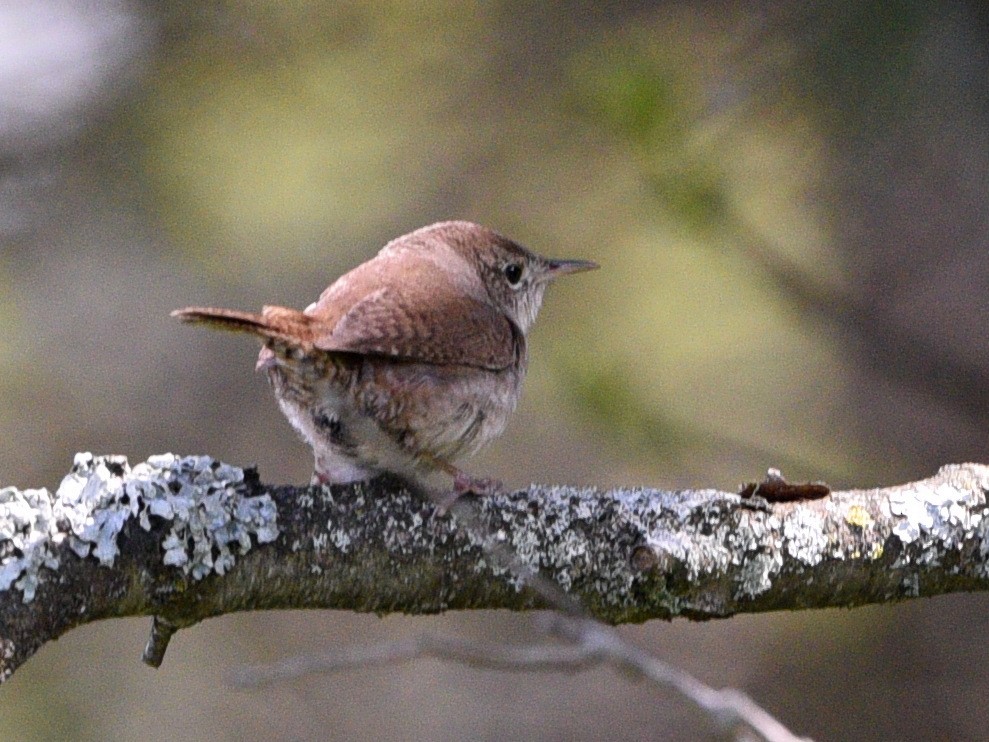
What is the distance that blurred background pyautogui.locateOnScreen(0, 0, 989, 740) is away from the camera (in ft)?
14.7

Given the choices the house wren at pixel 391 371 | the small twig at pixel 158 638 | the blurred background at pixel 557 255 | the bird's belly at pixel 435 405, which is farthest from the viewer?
the blurred background at pixel 557 255

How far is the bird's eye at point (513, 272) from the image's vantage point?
14.9 feet

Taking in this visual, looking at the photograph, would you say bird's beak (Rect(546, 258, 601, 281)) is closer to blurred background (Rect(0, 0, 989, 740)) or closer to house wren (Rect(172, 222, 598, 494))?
blurred background (Rect(0, 0, 989, 740))

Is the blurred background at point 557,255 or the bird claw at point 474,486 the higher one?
the blurred background at point 557,255

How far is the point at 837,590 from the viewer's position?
2857mm

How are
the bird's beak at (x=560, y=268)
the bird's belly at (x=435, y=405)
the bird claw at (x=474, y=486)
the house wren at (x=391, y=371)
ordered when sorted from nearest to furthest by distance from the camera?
1. the bird claw at (x=474, y=486)
2. the house wren at (x=391, y=371)
3. the bird's belly at (x=435, y=405)
4. the bird's beak at (x=560, y=268)

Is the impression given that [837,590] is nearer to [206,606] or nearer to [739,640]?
[206,606]

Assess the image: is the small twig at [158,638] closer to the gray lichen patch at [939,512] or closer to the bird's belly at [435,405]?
the bird's belly at [435,405]

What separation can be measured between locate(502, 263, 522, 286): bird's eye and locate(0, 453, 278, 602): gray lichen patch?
199cm

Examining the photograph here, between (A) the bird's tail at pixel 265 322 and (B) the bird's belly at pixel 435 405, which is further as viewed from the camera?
(B) the bird's belly at pixel 435 405

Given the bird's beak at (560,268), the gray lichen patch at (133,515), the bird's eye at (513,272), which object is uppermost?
the bird's beak at (560,268)

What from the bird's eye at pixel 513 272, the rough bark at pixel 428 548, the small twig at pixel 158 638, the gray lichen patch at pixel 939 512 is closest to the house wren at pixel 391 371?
the rough bark at pixel 428 548

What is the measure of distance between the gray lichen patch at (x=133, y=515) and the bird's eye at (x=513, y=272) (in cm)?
199

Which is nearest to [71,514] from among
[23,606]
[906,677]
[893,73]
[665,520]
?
[23,606]
